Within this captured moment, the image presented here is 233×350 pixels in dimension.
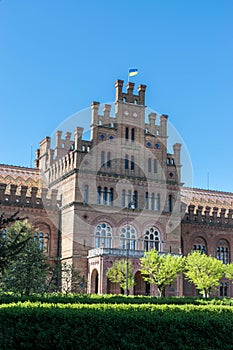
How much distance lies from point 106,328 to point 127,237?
33.4 meters

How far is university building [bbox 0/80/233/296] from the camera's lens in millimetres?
49406

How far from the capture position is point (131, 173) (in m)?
52.7

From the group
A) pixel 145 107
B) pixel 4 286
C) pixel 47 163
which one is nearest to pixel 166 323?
pixel 4 286

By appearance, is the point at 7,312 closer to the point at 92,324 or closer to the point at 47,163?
the point at 92,324

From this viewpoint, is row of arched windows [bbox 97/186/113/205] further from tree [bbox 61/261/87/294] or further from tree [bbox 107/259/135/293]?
tree [bbox 61/261/87/294]

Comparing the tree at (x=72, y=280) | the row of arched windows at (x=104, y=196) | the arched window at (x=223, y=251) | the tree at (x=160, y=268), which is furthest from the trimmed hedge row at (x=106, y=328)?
the arched window at (x=223, y=251)

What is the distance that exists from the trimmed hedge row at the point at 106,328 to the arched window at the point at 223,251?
1664 inches

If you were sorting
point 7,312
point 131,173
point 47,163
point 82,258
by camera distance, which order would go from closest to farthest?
point 7,312 < point 82,258 < point 131,173 < point 47,163

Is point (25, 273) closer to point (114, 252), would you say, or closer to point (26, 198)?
point (114, 252)

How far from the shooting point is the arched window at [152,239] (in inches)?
2068

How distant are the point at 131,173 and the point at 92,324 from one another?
3512 cm

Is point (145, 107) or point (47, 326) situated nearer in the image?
point (47, 326)

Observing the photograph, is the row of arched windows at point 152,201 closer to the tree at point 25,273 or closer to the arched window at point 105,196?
the arched window at point 105,196

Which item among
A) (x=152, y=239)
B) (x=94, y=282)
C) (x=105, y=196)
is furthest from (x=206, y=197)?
(x=94, y=282)
